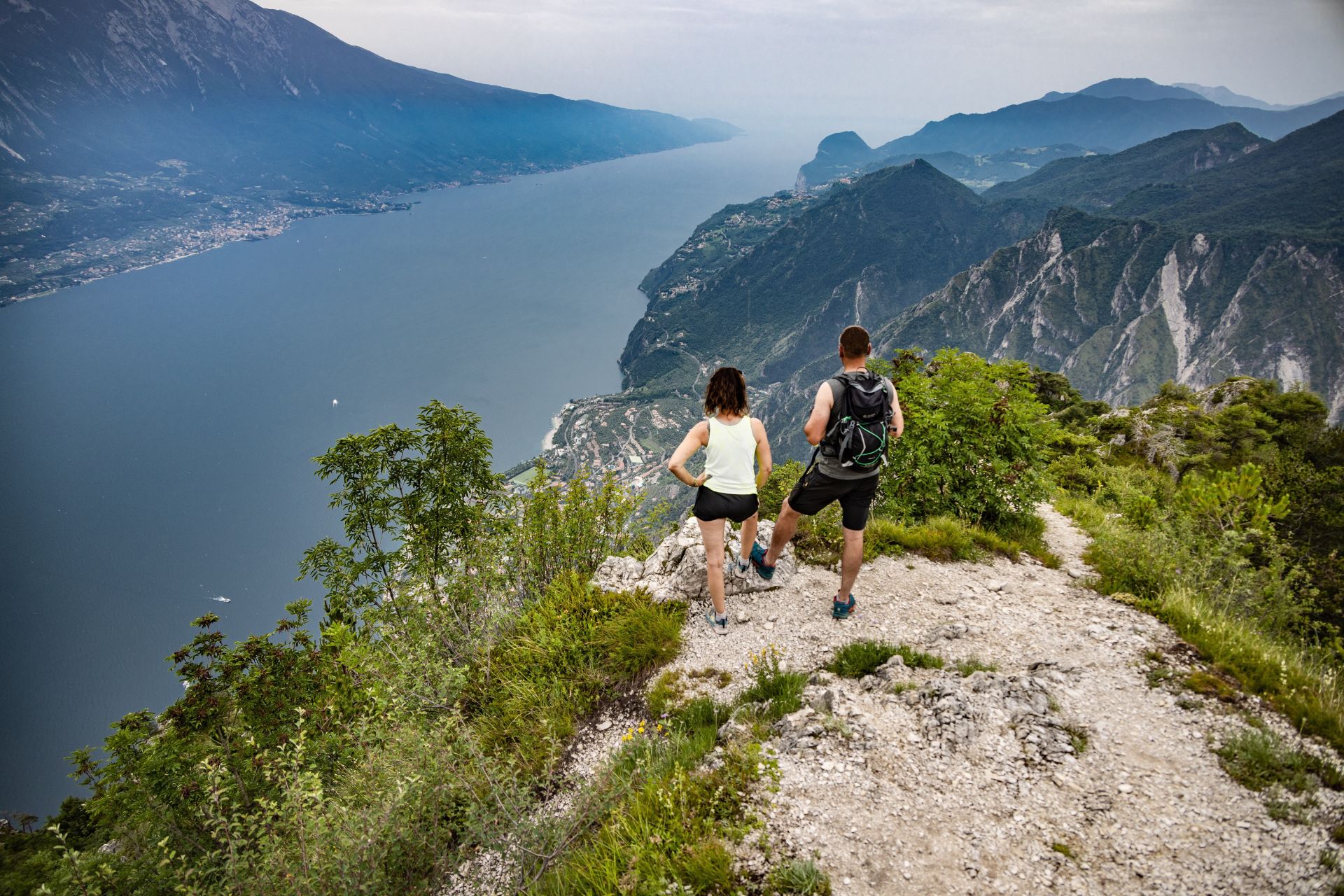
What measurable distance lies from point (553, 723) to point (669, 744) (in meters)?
1.39

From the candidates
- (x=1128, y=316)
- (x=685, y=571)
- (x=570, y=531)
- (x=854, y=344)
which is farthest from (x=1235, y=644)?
(x=1128, y=316)

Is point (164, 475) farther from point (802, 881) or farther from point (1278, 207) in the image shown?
point (1278, 207)

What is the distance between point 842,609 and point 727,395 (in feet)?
9.28

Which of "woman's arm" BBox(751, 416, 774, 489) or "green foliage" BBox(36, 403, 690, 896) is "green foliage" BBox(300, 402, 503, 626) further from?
"woman's arm" BBox(751, 416, 774, 489)

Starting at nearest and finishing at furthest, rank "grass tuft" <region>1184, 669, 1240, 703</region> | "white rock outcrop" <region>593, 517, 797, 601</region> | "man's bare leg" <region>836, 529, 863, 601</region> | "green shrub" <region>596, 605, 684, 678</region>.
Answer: "grass tuft" <region>1184, 669, 1240, 703</region> → "man's bare leg" <region>836, 529, 863, 601</region> → "green shrub" <region>596, 605, 684, 678</region> → "white rock outcrop" <region>593, 517, 797, 601</region>

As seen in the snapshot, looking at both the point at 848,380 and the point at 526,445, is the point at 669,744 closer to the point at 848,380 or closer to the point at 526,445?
the point at 848,380

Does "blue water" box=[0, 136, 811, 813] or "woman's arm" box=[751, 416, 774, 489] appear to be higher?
"woman's arm" box=[751, 416, 774, 489]

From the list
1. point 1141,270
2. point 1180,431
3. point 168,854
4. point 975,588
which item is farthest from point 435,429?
point 1141,270

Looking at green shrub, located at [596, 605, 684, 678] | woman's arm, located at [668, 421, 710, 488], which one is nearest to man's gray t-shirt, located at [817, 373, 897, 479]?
woman's arm, located at [668, 421, 710, 488]

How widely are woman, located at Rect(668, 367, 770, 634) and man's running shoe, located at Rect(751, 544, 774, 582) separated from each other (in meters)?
1.34

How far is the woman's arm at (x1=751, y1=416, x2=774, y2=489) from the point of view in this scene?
538 cm

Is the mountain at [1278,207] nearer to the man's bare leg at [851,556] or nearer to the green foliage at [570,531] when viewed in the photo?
the green foliage at [570,531]

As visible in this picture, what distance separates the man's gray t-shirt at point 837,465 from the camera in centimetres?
526

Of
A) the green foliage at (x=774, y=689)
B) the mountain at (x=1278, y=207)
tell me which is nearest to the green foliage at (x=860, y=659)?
the green foliage at (x=774, y=689)
